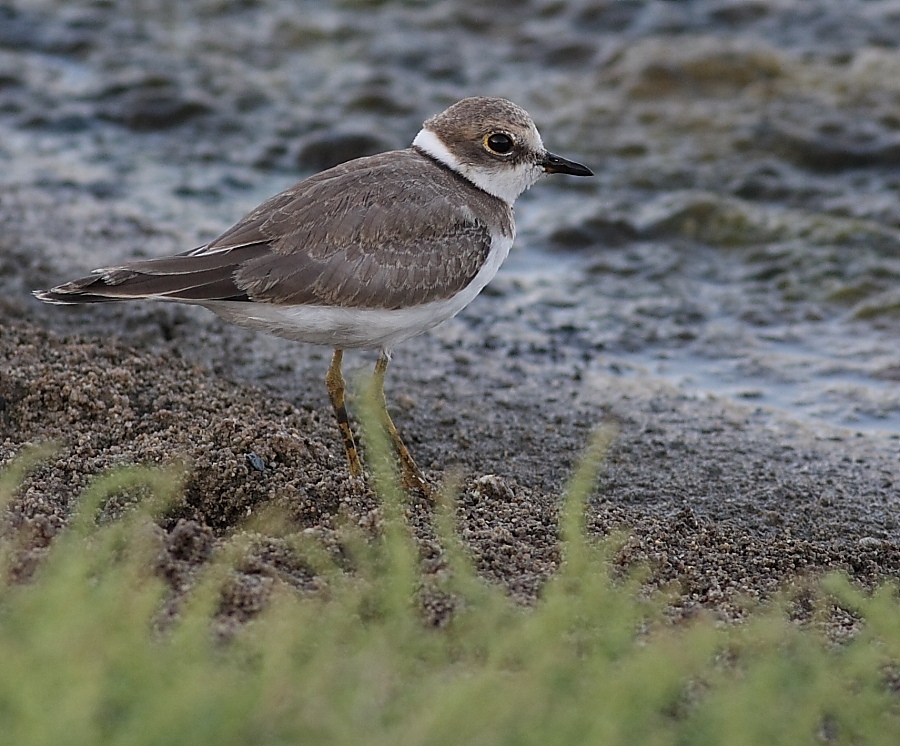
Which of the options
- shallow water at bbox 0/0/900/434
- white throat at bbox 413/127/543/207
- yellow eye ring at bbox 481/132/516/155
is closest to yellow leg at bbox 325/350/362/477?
white throat at bbox 413/127/543/207

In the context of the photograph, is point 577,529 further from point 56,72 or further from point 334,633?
point 56,72

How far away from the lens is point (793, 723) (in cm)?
305

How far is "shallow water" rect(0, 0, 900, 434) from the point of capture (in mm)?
6488

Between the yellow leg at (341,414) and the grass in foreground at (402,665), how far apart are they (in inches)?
30.6

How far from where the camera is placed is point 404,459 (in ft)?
15.1

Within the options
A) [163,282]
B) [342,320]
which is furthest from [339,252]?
[163,282]

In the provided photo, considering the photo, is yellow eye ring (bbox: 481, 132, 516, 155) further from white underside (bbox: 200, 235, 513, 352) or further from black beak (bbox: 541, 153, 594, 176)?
white underside (bbox: 200, 235, 513, 352)

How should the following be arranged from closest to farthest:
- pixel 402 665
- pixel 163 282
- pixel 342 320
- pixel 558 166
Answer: pixel 402 665 → pixel 163 282 → pixel 342 320 → pixel 558 166

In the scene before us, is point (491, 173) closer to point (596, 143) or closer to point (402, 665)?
point (402, 665)

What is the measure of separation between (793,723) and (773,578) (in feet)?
3.39

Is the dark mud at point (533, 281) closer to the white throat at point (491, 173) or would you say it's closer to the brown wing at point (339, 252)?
the brown wing at point (339, 252)

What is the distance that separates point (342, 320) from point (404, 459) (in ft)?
2.03

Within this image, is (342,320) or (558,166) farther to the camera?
(558,166)

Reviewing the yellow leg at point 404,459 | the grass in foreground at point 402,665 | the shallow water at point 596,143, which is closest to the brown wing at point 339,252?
the yellow leg at point 404,459
